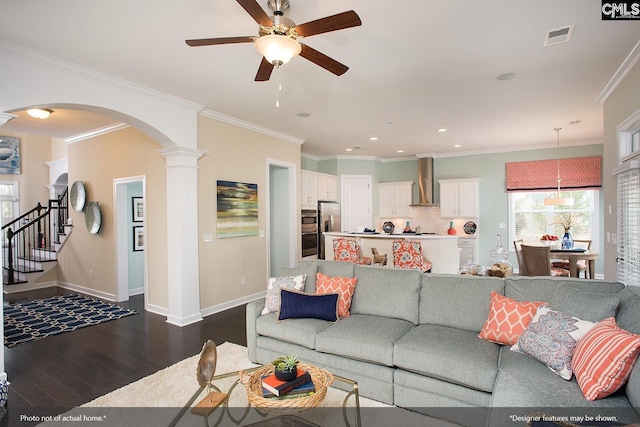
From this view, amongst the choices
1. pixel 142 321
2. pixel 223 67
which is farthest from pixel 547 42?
pixel 142 321

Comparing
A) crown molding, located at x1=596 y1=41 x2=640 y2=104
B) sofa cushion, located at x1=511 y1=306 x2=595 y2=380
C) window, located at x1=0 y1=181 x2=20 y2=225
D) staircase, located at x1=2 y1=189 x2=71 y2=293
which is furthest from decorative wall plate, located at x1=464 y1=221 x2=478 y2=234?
window, located at x1=0 y1=181 x2=20 y2=225

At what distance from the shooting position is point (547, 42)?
119 inches

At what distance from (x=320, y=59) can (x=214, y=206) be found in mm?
3103

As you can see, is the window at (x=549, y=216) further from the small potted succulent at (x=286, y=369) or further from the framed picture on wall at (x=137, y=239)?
the framed picture on wall at (x=137, y=239)

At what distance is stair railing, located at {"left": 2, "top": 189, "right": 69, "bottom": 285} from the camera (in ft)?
23.1

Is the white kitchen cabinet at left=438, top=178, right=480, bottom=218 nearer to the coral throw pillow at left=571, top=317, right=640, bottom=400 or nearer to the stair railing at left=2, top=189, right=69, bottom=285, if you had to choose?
the coral throw pillow at left=571, top=317, right=640, bottom=400

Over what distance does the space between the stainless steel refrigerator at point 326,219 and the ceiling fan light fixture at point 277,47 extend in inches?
213

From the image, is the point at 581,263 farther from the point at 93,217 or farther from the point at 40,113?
the point at 40,113

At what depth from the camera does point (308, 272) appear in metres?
3.58

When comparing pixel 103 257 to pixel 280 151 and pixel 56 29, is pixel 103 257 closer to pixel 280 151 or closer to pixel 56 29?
pixel 280 151

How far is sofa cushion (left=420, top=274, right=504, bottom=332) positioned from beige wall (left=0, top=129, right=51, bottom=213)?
9.07 m

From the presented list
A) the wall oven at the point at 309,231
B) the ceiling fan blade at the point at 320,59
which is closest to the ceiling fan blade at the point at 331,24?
the ceiling fan blade at the point at 320,59

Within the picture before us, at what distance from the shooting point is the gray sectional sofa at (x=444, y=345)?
5.91 feet

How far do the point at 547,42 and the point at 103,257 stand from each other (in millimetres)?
6928
